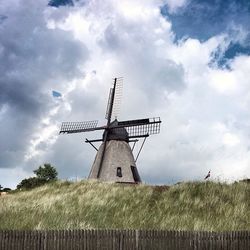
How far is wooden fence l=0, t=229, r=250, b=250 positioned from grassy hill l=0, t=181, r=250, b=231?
245cm

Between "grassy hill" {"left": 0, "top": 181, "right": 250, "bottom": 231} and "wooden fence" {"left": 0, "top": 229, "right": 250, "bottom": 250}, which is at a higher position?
"grassy hill" {"left": 0, "top": 181, "right": 250, "bottom": 231}

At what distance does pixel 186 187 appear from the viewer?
26938 mm

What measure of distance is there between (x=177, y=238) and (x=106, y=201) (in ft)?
30.9

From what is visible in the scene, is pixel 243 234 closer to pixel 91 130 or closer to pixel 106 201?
pixel 106 201

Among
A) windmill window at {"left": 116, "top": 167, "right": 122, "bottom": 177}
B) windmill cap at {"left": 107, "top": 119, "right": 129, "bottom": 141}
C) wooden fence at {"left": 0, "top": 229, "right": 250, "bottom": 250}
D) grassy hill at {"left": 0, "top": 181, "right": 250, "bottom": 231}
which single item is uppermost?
windmill cap at {"left": 107, "top": 119, "right": 129, "bottom": 141}

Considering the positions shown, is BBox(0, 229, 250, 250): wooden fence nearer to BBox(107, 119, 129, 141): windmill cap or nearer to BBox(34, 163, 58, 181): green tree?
BBox(107, 119, 129, 141): windmill cap

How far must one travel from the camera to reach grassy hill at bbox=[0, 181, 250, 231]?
18.3 meters

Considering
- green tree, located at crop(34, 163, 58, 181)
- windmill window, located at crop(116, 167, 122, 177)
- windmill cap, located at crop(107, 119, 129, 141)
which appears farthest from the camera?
green tree, located at crop(34, 163, 58, 181)

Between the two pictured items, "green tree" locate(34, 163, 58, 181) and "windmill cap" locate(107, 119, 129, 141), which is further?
"green tree" locate(34, 163, 58, 181)

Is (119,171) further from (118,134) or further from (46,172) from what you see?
(46,172)

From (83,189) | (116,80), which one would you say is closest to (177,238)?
(83,189)

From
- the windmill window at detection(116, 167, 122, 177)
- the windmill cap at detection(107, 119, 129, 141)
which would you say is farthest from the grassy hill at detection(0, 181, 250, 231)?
the windmill cap at detection(107, 119, 129, 141)

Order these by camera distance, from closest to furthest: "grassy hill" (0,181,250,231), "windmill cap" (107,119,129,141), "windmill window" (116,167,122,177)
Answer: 1. "grassy hill" (0,181,250,231)
2. "windmill window" (116,167,122,177)
3. "windmill cap" (107,119,129,141)

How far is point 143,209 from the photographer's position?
2261cm
